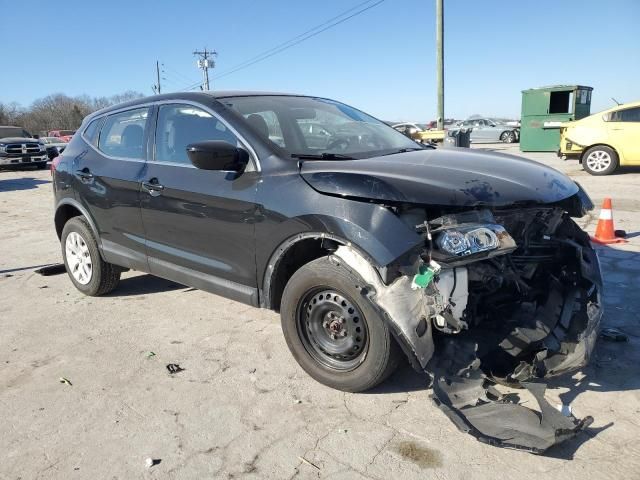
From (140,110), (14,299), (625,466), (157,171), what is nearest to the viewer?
(625,466)

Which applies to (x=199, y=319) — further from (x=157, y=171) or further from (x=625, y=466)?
(x=625, y=466)

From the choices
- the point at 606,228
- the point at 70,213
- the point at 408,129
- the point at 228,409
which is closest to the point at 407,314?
the point at 228,409

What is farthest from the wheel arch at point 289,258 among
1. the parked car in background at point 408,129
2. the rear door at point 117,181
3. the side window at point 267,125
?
the parked car in background at point 408,129

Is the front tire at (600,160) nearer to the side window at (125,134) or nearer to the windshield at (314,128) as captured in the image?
the windshield at (314,128)

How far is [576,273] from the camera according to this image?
3.25 m

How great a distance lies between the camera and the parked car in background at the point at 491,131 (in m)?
28.8

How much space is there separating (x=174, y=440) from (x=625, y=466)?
218cm

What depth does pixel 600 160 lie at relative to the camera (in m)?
12.1

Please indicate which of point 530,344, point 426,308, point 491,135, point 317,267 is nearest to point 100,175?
point 317,267

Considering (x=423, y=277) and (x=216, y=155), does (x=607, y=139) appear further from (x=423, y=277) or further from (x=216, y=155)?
(x=216, y=155)

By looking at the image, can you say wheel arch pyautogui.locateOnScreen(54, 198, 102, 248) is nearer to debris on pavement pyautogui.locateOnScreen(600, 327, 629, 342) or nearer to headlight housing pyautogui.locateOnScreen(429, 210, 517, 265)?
→ headlight housing pyautogui.locateOnScreen(429, 210, 517, 265)

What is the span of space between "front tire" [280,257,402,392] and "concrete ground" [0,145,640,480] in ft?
0.48

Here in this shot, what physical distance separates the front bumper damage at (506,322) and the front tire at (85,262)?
9.47ft

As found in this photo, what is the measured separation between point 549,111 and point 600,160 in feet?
22.7
